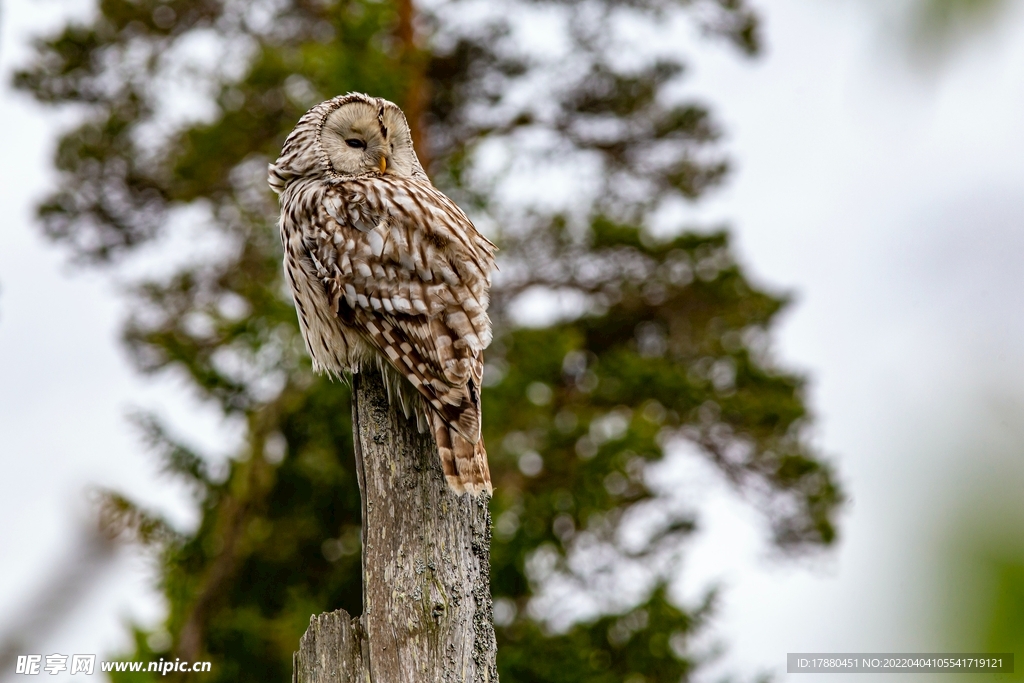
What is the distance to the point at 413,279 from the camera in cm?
411

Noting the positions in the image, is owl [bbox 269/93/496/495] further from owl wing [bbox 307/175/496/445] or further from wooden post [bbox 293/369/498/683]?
wooden post [bbox 293/369/498/683]

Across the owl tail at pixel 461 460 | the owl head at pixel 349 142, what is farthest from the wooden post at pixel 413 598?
the owl head at pixel 349 142

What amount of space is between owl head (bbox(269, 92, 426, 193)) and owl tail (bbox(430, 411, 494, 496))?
1905 millimetres

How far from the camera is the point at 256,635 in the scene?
863 centimetres

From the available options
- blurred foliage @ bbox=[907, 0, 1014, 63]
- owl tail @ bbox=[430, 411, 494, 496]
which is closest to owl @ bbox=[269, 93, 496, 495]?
owl tail @ bbox=[430, 411, 494, 496]

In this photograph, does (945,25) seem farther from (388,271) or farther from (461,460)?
(388,271)

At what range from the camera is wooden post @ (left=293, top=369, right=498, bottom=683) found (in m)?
2.87

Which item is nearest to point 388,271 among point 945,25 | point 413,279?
point 413,279

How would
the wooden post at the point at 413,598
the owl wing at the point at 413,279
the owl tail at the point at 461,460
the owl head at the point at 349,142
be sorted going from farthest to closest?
the owl head at the point at 349,142, the owl wing at the point at 413,279, the owl tail at the point at 461,460, the wooden post at the point at 413,598

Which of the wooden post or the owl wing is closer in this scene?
the wooden post

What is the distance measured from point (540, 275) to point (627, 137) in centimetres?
223

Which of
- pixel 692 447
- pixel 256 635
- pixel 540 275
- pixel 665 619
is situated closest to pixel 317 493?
pixel 256 635

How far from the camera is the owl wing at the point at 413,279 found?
3748mm

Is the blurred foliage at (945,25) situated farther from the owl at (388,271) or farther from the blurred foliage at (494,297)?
the blurred foliage at (494,297)
